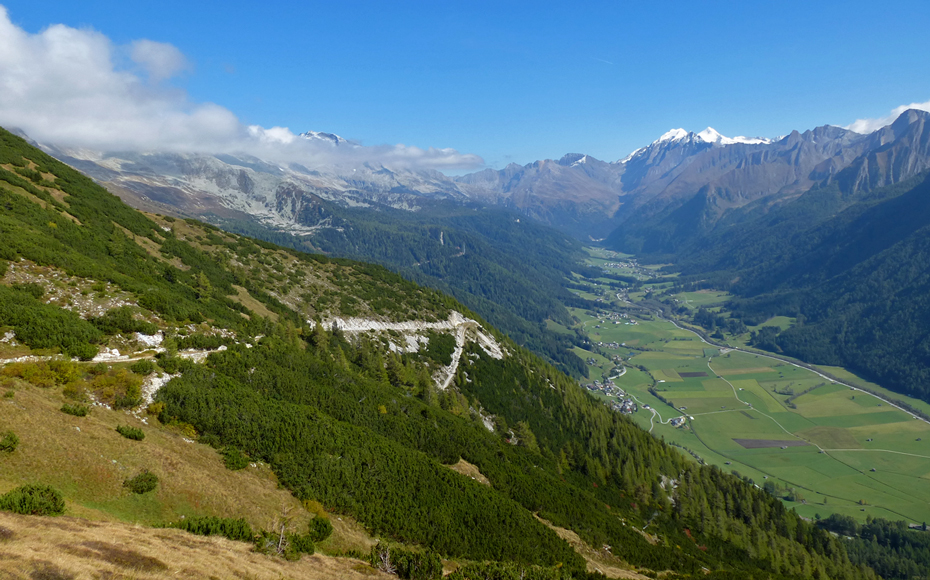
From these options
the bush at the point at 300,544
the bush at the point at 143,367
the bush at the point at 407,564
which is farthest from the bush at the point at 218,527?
the bush at the point at 143,367

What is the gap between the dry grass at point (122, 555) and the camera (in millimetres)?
17312

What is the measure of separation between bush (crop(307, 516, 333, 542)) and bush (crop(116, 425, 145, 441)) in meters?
14.4

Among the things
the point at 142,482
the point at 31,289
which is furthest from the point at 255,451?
the point at 31,289

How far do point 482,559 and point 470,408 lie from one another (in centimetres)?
6012

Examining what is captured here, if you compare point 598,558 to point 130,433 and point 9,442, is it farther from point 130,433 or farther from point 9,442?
point 9,442

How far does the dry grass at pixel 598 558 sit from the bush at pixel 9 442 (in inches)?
2015

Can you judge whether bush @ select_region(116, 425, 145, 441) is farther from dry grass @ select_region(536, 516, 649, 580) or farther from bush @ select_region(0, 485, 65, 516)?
dry grass @ select_region(536, 516, 649, 580)

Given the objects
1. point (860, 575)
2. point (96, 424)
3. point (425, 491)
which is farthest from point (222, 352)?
point (860, 575)

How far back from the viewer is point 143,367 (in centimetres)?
3972

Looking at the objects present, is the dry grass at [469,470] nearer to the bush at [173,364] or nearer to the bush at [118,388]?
the bush at [173,364]

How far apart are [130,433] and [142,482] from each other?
5.05 meters

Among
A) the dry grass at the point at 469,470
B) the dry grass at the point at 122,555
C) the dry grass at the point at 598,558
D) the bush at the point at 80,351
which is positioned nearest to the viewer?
the dry grass at the point at 122,555

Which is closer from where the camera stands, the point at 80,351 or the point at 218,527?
the point at 218,527

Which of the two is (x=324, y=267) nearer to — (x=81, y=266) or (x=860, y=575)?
(x=81, y=266)
